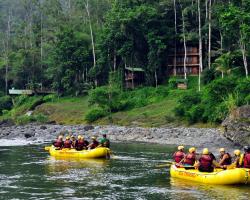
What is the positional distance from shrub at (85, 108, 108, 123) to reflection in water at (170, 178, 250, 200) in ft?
127

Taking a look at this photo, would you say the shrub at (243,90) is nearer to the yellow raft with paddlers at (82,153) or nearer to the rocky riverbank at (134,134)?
the rocky riverbank at (134,134)

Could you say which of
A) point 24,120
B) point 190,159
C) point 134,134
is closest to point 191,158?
point 190,159

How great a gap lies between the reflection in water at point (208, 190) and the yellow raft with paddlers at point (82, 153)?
10017 millimetres

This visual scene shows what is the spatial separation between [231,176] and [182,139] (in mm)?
22689

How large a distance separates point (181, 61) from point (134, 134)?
30.5m

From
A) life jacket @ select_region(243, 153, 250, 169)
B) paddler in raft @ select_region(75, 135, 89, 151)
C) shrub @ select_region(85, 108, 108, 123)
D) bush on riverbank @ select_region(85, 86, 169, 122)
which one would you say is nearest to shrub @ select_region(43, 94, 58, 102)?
bush on riverbank @ select_region(85, 86, 169, 122)

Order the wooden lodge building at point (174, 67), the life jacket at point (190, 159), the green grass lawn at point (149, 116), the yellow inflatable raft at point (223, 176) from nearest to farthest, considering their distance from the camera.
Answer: the yellow inflatable raft at point (223, 176)
the life jacket at point (190, 159)
the green grass lawn at point (149, 116)
the wooden lodge building at point (174, 67)

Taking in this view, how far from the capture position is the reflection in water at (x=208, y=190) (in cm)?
2208

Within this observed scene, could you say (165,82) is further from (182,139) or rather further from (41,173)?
(41,173)

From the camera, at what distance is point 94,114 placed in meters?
63.8

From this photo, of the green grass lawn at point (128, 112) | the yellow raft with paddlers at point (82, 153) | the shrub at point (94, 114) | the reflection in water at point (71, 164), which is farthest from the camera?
the shrub at point (94, 114)

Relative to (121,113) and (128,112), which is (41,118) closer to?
(121,113)

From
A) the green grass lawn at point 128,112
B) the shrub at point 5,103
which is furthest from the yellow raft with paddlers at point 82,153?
the shrub at point 5,103

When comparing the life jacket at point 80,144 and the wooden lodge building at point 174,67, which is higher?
the wooden lodge building at point 174,67
